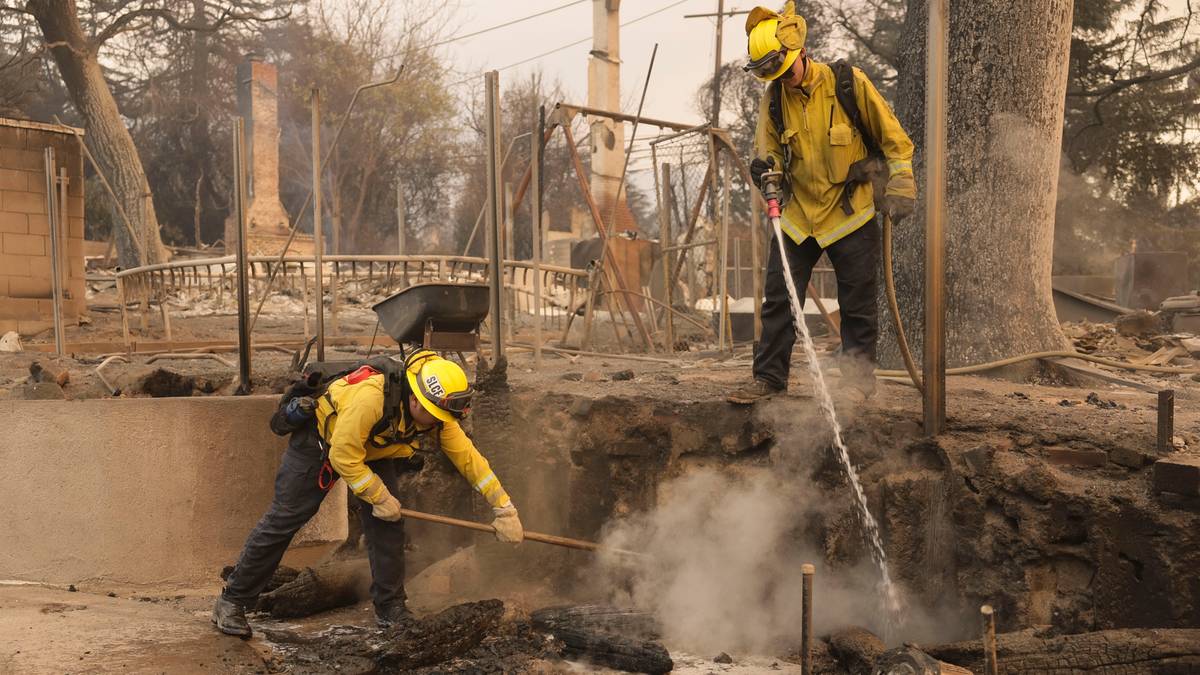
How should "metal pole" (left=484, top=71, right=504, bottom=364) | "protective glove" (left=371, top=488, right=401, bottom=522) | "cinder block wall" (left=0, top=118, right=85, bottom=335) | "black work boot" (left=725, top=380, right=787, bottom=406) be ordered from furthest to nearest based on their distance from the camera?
"cinder block wall" (left=0, top=118, right=85, bottom=335) < "metal pole" (left=484, top=71, right=504, bottom=364) < "black work boot" (left=725, top=380, right=787, bottom=406) < "protective glove" (left=371, top=488, right=401, bottom=522)

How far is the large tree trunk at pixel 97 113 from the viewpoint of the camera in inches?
580

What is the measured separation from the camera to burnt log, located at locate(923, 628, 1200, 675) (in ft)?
11.3

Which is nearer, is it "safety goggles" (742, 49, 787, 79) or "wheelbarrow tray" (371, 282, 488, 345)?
"safety goggles" (742, 49, 787, 79)

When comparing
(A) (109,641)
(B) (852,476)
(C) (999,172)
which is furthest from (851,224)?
(A) (109,641)

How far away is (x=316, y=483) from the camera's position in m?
4.51

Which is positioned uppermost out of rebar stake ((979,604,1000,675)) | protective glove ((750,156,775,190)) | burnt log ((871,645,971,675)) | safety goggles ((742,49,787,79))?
safety goggles ((742,49,787,79))

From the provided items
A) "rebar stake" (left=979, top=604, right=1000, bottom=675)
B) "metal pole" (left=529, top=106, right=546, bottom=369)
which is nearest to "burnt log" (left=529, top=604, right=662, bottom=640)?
"rebar stake" (left=979, top=604, right=1000, bottom=675)

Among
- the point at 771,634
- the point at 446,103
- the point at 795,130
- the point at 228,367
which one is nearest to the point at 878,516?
the point at 771,634

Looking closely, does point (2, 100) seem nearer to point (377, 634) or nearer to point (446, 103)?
point (446, 103)

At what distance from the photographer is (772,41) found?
4188 millimetres

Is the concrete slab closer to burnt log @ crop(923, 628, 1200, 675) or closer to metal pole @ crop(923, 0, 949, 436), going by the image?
burnt log @ crop(923, 628, 1200, 675)

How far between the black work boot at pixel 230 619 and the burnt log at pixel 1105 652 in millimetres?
3277

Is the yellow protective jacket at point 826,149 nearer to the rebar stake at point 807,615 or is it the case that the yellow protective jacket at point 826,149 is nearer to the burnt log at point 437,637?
the rebar stake at point 807,615

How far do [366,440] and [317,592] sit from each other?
1.26m
